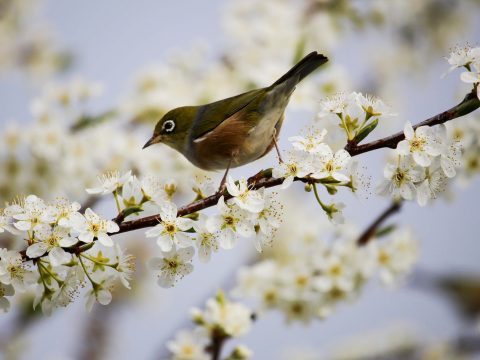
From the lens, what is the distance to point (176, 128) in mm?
3543

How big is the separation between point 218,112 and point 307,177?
1016 mm

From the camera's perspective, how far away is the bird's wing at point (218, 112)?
9.94ft

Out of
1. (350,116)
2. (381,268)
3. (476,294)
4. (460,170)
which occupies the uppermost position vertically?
(350,116)

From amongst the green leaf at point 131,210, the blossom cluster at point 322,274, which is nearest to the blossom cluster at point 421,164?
the green leaf at point 131,210

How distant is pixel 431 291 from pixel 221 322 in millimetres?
3149

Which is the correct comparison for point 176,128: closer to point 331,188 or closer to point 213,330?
point 213,330

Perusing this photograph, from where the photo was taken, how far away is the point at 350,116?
2.48 meters

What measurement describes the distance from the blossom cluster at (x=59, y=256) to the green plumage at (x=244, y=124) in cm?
Answer: 83

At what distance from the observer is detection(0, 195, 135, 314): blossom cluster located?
220 centimetres

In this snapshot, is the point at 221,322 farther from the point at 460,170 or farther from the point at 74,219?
the point at 460,170

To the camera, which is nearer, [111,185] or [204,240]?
[204,240]

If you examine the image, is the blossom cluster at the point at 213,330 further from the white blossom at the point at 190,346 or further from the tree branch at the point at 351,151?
the tree branch at the point at 351,151

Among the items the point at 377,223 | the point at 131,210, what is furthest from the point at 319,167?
the point at 377,223

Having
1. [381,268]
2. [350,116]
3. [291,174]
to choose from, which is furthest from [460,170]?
[291,174]
